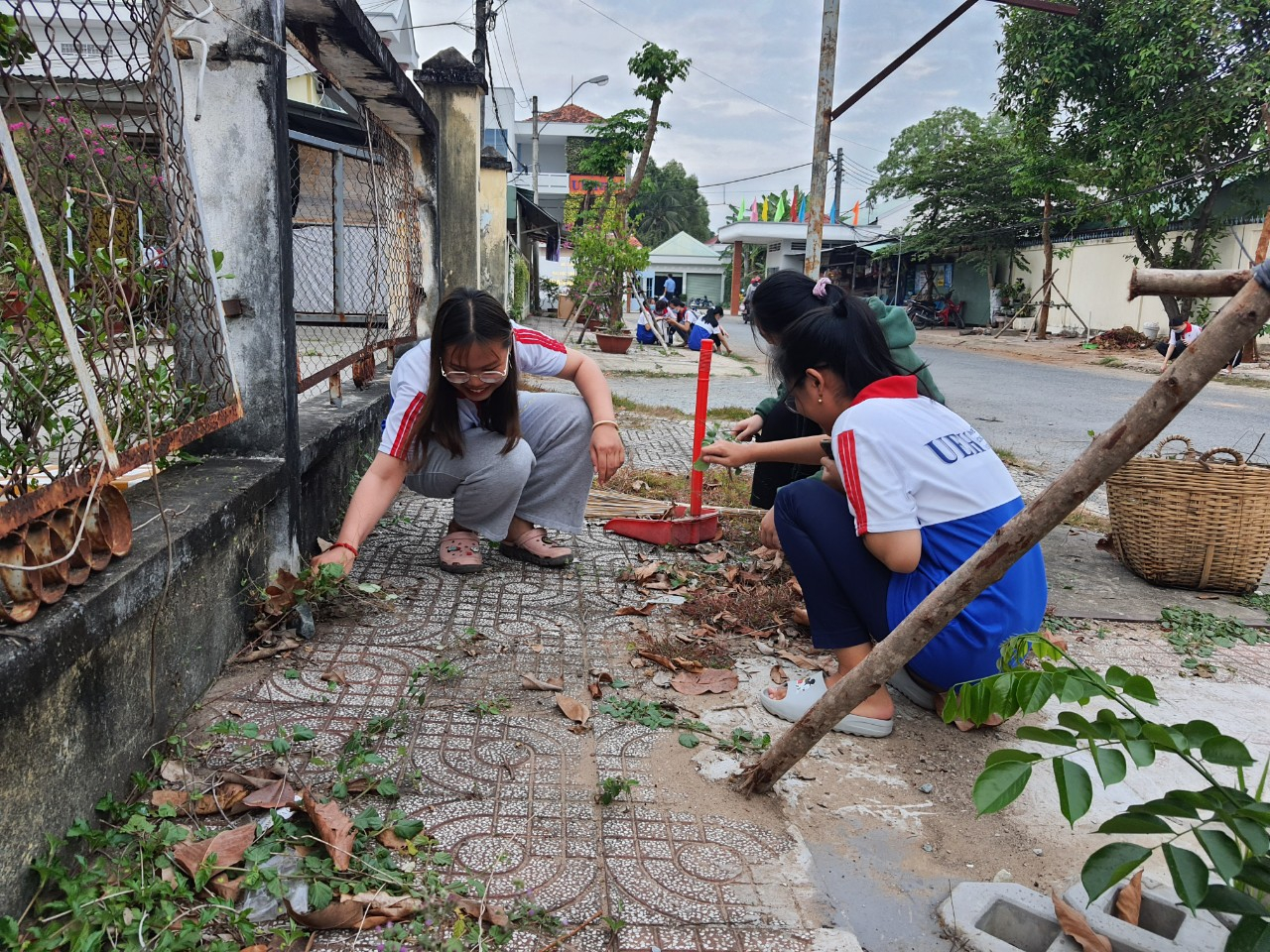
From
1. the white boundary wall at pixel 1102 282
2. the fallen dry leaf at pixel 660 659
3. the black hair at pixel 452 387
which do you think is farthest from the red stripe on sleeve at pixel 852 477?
the white boundary wall at pixel 1102 282

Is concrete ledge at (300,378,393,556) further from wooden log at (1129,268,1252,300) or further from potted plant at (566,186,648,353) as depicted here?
potted plant at (566,186,648,353)

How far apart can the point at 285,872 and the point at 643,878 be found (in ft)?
2.35

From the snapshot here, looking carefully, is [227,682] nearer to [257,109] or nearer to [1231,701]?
[257,109]

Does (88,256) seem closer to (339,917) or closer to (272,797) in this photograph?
(272,797)

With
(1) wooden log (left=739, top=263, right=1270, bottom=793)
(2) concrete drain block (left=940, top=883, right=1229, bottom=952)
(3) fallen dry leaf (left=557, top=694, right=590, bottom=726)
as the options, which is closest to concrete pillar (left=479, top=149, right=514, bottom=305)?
(3) fallen dry leaf (left=557, top=694, right=590, bottom=726)

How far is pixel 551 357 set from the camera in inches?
147

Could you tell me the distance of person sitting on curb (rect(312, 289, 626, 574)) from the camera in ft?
10.5

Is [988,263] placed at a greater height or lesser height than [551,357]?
greater

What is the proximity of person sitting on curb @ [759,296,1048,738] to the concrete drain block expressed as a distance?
66 cm

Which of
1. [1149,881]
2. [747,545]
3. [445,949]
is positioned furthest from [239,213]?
[1149,881]

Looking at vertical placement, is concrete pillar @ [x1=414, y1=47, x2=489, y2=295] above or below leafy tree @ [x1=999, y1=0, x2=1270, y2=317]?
below

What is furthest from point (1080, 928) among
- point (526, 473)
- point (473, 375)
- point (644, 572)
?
point (526, 473)

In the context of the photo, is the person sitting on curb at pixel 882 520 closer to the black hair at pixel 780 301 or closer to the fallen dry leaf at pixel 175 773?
the black hair at pixel 780 301

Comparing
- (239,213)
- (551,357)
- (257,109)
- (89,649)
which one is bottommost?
(89,649)
